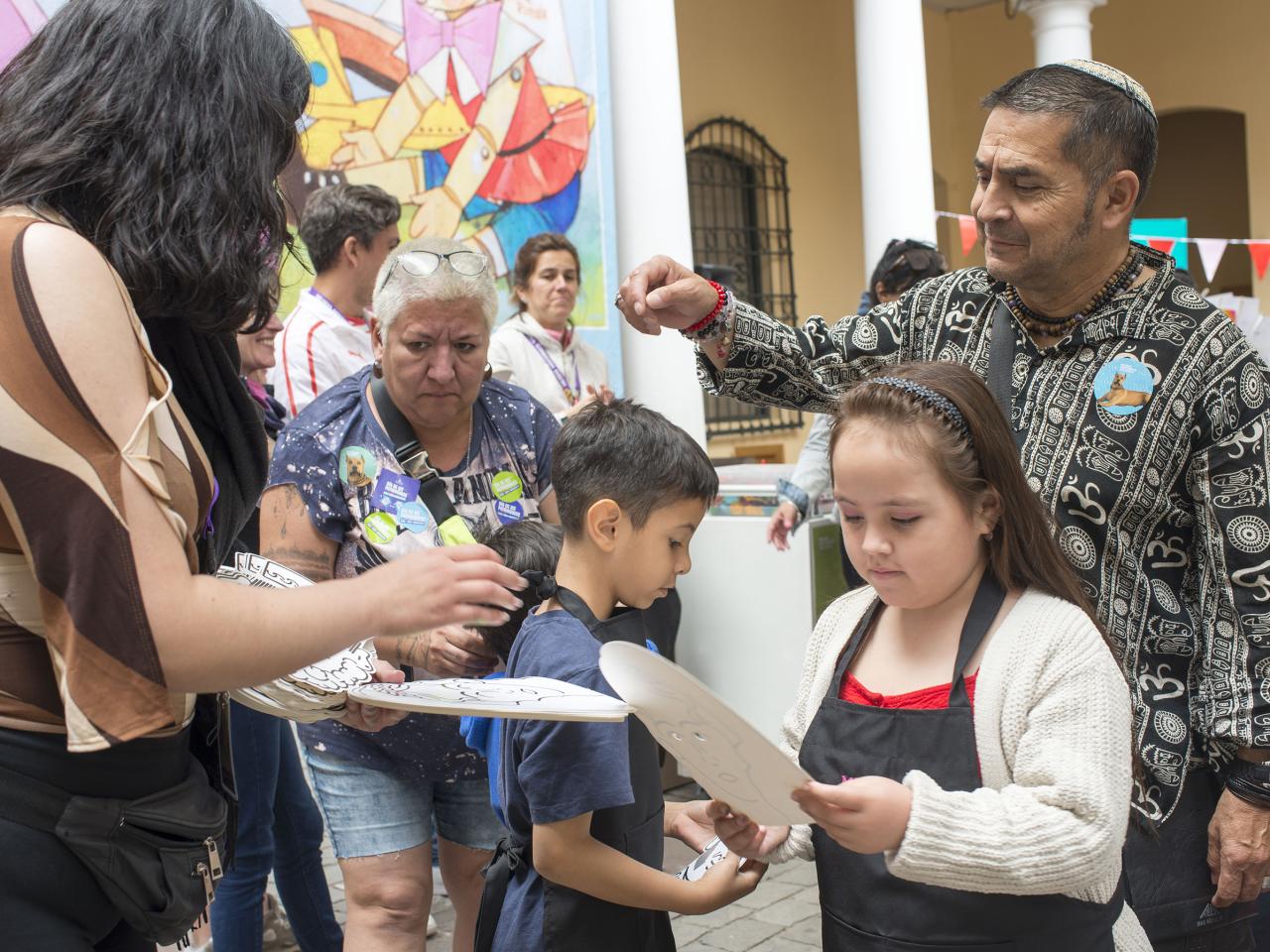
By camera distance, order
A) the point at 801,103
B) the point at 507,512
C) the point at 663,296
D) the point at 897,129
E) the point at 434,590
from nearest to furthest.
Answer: the point at 434,590, the point at 663,296, the point at 507,512, the point at 897,129, the point at 801,103

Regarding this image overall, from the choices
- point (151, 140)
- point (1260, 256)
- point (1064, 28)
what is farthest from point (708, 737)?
point (1260, 256)

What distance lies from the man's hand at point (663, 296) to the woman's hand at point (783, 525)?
299 cm

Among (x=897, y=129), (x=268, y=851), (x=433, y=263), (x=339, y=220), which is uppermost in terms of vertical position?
(x=897, y=129)

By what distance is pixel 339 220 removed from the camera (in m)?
4.26

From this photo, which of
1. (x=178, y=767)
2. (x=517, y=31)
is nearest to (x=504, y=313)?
(x=517, y=31)

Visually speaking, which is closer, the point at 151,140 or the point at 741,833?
the point at 151,140

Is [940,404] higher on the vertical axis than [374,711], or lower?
higher

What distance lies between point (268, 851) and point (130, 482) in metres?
2.33

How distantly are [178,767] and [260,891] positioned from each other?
200 centimetres

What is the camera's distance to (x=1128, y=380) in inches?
81.6

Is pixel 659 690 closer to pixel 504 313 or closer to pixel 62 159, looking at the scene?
pixel 62 159

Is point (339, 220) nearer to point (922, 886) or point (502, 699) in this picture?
point (502, 699)

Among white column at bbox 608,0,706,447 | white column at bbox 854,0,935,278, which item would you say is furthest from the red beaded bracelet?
white column at bbox 854,0,935,278

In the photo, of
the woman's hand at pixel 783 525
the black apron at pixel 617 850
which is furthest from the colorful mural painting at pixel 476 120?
the black apron at pixel 617 850
